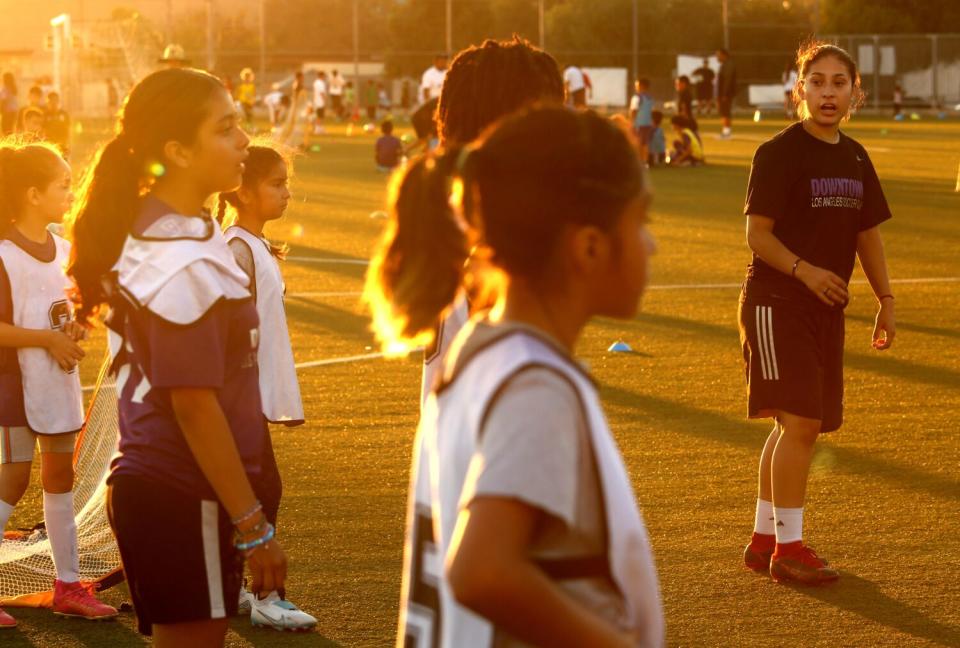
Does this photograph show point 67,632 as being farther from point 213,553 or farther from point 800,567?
point 800,567

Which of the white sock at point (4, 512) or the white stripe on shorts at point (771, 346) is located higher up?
the white stripe on shorts at point (771, 346)

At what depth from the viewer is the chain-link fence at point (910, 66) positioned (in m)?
58.1

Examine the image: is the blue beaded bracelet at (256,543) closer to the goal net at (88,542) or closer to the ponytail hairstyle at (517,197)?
the ponytail hairstyle at (517,197)

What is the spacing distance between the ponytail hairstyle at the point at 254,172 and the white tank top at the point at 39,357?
26.0 inches

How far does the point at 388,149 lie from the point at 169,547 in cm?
2654

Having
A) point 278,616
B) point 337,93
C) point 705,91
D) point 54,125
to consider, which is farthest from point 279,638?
point 337,93

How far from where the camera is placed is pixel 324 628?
5406mm

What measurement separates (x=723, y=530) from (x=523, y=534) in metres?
4.70

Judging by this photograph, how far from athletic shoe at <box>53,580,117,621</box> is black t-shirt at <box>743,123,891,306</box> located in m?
2.89

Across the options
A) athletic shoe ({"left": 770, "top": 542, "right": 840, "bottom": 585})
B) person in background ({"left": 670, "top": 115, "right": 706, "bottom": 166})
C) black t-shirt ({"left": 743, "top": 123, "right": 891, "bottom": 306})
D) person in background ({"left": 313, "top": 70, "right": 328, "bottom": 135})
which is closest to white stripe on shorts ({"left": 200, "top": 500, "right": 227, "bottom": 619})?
athletic shoe ({"left": 770, "top": 542, "right": 840, "bottom": 585})

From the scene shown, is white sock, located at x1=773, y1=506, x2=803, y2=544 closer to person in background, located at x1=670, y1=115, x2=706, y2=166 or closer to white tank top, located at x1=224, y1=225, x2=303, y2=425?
white tank top, located at x1=224, y1=225, x2=303, y2=425

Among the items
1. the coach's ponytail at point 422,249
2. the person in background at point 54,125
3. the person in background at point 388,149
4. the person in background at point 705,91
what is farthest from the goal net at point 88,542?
the person in background at point 705,91

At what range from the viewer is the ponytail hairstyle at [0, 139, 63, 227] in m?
5.52

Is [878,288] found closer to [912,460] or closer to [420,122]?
[912,460]
